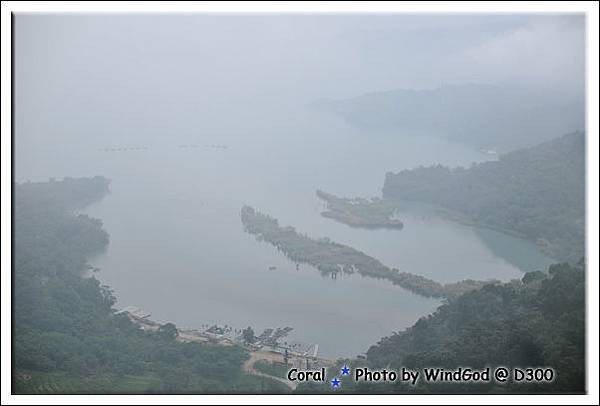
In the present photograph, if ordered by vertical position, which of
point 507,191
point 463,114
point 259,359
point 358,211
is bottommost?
point 259,359

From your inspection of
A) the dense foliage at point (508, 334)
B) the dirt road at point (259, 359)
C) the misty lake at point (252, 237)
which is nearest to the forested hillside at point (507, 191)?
the misty lake at point (252, 237)

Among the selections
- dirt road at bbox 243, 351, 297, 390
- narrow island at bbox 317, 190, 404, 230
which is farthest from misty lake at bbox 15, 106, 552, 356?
dirt road at bbox 243, 351, 297, 390

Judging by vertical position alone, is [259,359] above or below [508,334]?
below

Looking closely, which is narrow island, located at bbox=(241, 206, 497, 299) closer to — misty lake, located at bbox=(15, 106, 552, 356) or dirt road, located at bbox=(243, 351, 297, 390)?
misty lake, located at bbox=(15, 106, 552, 356)

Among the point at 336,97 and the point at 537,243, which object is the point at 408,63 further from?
the point at 537,243

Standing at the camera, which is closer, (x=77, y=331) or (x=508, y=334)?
(x=508, y=334)

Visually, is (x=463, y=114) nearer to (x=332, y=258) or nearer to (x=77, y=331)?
(x=332, y=258)

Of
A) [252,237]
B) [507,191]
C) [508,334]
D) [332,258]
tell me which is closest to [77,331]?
[252,237]
